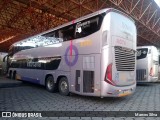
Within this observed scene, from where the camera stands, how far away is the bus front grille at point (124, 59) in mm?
7035

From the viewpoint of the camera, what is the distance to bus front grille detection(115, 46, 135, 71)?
7.04 meters

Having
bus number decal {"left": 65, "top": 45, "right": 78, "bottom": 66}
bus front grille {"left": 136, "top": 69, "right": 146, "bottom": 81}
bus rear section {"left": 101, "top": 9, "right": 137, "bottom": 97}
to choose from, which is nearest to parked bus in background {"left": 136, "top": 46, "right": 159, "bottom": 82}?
bus front grille {"left": 136, "top": 69, "right": 146, "bottom": 81}

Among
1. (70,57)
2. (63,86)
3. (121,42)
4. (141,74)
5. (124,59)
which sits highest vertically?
(121,42)

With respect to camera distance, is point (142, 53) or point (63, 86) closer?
point (63, 86)

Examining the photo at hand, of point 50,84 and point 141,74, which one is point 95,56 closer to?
point 50,84

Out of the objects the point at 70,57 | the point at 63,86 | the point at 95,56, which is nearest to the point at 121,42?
the point at 95,56

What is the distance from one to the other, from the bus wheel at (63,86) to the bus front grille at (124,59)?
2.64m

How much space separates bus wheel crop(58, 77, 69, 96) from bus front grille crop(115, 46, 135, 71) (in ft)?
8.67

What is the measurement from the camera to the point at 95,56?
7082 mm

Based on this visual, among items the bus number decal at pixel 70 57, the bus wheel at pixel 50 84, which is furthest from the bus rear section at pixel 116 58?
the bus wheel at pixel 50 84

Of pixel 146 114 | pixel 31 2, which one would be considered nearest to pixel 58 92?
pixel 146 114

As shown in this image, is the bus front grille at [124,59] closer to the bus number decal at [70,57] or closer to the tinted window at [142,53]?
the bus number decal at [70,57]

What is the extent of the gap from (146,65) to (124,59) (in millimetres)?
6780

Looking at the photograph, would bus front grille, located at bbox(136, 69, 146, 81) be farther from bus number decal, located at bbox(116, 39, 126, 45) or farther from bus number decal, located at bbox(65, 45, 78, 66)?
bus number decal, located at bbox(65, 45, 78, 66)
